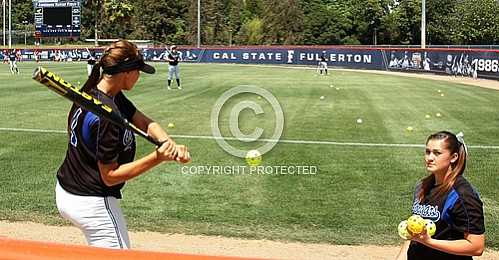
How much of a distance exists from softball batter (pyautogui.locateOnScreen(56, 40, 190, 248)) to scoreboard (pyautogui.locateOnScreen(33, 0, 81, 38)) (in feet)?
187

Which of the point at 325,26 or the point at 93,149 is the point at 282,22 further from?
the point at 93,149

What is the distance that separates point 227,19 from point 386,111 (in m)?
86.9

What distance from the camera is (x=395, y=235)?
7.48 m

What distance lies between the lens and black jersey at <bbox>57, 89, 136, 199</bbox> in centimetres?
388

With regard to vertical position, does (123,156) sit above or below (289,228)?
above

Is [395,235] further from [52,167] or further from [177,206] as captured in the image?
[52,167]

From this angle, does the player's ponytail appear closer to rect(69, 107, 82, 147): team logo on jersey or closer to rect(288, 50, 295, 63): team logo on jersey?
rect(69, 107, 82, 147): team logo on jersey

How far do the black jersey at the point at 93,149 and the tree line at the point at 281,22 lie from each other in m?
92.4

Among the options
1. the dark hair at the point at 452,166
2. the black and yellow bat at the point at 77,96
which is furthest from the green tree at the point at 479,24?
the black and yellow bat at the point at 77,96

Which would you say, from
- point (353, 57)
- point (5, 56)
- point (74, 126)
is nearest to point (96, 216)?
point (74, 126)

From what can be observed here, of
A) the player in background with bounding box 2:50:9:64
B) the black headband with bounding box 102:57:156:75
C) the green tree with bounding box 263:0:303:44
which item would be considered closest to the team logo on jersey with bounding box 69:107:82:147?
the black headband with bounding box 102:57:156:75

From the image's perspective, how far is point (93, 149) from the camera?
13.0ft

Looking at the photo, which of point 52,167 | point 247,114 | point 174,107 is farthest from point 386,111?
point 52,167

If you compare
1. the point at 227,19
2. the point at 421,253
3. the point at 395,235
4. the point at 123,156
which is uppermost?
the point at 227,19
